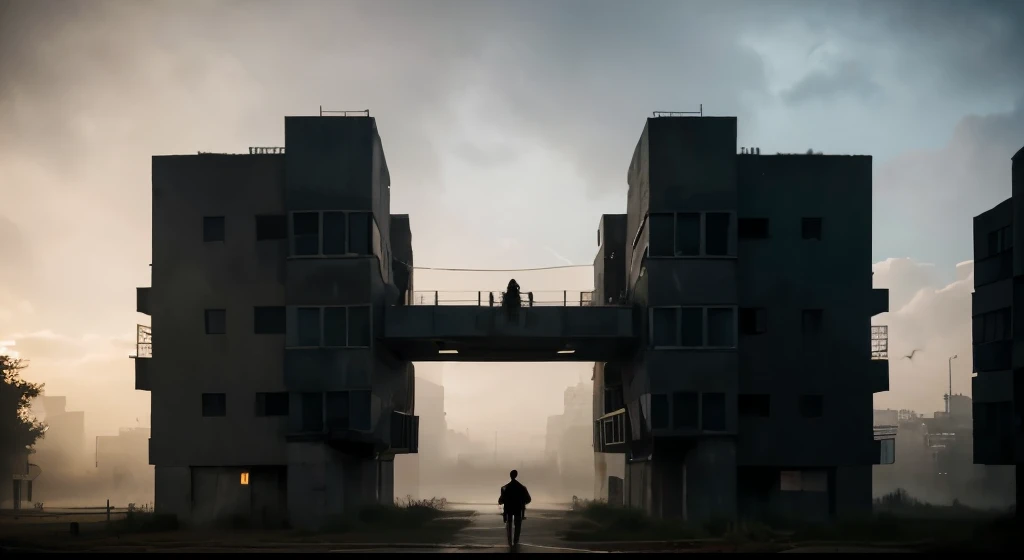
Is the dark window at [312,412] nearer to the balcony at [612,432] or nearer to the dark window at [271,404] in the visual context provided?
the dark window at [271,404]

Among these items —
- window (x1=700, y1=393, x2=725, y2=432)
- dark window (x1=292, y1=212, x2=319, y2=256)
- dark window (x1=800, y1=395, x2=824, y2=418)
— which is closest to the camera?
window (x1=700, y1=393, x2=725, y2=432)

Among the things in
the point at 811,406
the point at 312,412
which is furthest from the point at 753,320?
the point at 312,412

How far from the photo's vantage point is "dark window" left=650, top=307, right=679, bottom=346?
48000 millimetres

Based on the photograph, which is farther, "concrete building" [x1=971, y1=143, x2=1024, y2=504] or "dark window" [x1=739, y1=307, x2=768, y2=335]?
"concrete building" [x1=971, y1=143, x2=1024, y2=504]

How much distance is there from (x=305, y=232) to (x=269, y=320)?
213 inches

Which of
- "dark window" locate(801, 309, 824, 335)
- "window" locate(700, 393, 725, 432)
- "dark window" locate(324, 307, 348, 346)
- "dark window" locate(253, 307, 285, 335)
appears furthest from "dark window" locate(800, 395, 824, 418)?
A: "dark window" locate(253, 307, 285, 335)

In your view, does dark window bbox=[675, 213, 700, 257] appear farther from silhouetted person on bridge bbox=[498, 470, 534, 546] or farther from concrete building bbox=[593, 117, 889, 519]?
silhouetted person on bridge bbox=[498, 470, 534, 546]

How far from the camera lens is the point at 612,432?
2527 inches

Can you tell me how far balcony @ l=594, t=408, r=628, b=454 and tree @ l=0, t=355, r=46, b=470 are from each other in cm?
5462

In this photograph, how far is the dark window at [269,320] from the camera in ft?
169

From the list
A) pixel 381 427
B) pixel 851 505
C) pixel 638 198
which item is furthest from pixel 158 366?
pixel 851 505

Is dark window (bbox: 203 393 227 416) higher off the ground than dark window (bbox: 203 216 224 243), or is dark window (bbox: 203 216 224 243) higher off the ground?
dark window (bbox: 203 216 224 243)

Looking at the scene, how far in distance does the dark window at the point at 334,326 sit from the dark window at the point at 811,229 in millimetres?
22163

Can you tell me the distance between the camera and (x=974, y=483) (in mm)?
166250
